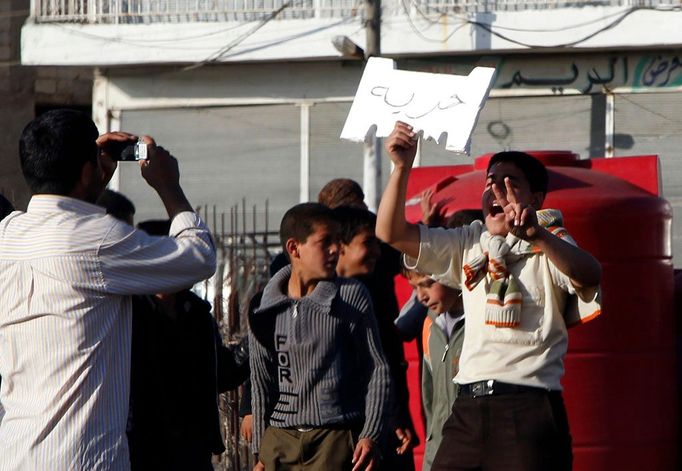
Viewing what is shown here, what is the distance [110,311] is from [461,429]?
5.32 feet

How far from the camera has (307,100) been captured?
50.2 feet

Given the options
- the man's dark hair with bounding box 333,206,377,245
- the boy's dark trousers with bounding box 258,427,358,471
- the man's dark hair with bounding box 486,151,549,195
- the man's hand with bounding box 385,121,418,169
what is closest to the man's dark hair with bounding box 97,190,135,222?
the man's dark hair with bounding box 333,206,377,245

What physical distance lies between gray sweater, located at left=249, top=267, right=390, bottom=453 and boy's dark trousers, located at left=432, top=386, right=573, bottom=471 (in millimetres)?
545

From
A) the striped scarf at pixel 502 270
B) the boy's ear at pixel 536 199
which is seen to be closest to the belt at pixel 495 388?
the striped scarf at pixel 502 270

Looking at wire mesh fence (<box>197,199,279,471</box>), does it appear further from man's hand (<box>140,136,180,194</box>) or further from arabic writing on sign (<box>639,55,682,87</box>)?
arabic writing on sign (<box>639,55,682,87</box>)

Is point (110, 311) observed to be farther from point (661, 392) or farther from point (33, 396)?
point (661, 392)

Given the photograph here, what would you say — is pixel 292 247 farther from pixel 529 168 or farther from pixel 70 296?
pixel 70 296

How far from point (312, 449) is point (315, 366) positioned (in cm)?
33

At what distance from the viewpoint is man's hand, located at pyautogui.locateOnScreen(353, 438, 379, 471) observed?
16.8ft

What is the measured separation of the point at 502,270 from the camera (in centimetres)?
468

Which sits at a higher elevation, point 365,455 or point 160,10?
point 160,10

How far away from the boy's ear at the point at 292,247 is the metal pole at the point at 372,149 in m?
8.40

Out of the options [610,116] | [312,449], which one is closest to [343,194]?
[312,449]

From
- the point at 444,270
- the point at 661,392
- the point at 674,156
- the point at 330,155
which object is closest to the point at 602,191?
the point at 661,392
